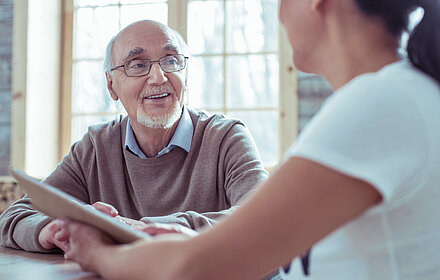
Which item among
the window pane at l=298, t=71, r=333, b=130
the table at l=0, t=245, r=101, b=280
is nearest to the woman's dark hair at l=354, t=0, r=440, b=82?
the table at l=0, t=245, r=101, b=280

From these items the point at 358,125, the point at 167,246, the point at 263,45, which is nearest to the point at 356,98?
the point at 358,125

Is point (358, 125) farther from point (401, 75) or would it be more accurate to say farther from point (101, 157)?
point (101, 157)

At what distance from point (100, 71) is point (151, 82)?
194 centimetres

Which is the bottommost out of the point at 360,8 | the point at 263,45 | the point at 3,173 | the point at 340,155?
the point at 3,173

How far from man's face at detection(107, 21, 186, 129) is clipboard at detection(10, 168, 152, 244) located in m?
0.99

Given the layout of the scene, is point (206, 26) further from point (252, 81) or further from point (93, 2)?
point (93, 2)

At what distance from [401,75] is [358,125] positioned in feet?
0.38

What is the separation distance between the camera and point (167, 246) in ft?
2.09

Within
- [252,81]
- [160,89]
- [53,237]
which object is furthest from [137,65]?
[252,81]

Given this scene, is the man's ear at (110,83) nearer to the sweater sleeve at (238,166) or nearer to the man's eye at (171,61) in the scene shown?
the man's eye at (171,61)

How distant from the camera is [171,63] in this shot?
1.96 metres

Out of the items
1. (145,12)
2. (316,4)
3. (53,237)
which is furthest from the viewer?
(145,12)

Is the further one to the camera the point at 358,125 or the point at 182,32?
the point at 182,32

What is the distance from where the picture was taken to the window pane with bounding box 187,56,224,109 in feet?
11.5
